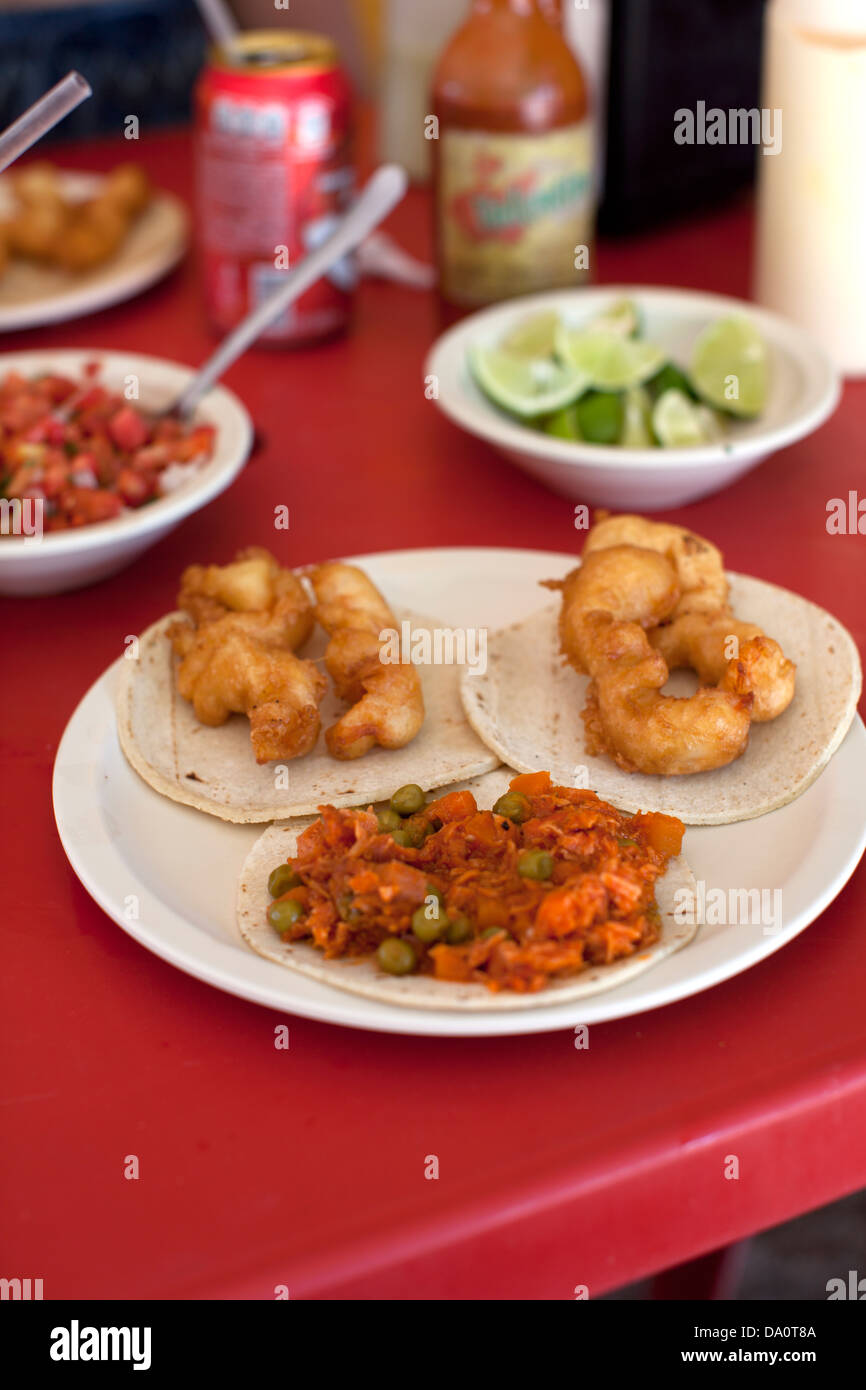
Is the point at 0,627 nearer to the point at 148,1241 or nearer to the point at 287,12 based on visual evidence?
the point at 148,1241

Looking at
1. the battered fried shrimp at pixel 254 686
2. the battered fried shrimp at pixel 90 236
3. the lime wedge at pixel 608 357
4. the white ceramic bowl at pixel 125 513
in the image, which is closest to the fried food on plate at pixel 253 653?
the battered fried shrimp at pixel 254 686

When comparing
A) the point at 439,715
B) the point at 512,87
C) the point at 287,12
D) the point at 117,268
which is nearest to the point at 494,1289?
the point at 439,715

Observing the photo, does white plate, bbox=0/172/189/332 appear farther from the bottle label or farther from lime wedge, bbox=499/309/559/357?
lime wedge, bbox=499/309/559/357

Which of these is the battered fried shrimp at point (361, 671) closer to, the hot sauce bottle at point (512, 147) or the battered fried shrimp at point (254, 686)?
the battered fried shrimp at point (254, 686)

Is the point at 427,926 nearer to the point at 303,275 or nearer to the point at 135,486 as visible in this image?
the point at 135,486

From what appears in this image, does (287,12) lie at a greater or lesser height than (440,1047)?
greater

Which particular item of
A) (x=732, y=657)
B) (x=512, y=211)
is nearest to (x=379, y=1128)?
(x=732, y=657)

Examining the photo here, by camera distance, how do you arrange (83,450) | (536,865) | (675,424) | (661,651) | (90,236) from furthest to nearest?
(90,236)
(675,424)
(83,450)
(661,651)
(536,865)
